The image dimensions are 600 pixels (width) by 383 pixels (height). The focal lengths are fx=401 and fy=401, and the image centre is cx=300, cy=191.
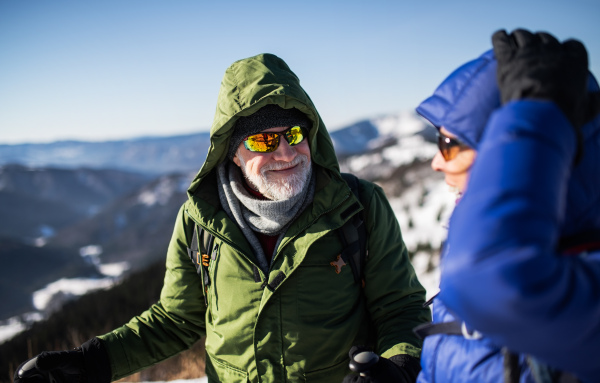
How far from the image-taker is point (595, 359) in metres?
0.76

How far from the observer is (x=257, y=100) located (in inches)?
78.1

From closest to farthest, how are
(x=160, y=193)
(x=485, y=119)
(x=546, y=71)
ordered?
1. (x=546, y=71)
2. (x=485, y=119)
3. (x=160, y=193)

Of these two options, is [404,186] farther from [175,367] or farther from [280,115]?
[280,115]

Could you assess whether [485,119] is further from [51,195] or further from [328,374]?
[51,195]

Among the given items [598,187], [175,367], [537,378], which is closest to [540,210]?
[598,187]

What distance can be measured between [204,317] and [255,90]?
1.31 m

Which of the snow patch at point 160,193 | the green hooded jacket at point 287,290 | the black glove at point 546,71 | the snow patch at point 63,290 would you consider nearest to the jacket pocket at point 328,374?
the green hooded jacket at point 287,290

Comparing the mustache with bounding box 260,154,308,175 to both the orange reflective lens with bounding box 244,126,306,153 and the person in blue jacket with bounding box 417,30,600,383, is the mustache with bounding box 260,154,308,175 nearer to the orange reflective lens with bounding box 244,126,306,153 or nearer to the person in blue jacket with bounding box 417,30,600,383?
Answer: the orange reflective lens with bounding box 244,126,306,153

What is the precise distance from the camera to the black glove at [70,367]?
1.84m

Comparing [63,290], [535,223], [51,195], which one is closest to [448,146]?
[535,223]

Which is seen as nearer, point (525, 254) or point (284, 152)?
point (525, 254)

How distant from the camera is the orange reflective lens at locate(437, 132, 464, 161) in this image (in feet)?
3.62

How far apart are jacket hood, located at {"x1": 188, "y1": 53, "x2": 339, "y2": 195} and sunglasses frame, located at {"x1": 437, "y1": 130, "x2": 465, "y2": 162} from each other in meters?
0.98

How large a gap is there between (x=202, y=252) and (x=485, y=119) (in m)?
1.58
